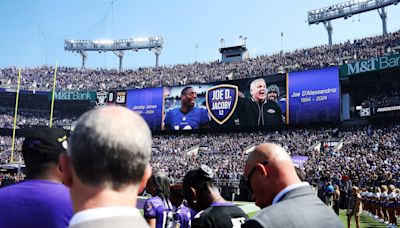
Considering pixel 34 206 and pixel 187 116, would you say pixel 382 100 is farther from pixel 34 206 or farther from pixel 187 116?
pixel 34 206

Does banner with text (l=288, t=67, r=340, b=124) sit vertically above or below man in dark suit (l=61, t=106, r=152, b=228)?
above

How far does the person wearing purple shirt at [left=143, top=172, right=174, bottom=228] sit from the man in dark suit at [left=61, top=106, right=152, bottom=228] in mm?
3290

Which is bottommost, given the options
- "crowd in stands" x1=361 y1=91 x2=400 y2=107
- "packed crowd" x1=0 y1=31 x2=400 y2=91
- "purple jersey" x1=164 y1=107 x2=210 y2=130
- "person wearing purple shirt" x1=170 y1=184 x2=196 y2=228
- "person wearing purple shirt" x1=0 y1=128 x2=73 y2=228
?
"person wearing purple shirt" x1=170 y1=184 x2=196 y2=228

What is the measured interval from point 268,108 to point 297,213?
4057cm

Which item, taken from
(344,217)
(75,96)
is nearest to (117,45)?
(75,96)

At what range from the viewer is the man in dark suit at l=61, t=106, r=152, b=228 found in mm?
1439

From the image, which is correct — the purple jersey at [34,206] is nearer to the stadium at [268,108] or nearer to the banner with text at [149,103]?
the stadium at [268,108]

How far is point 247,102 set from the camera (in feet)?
142

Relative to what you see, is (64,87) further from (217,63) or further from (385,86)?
(385,86)

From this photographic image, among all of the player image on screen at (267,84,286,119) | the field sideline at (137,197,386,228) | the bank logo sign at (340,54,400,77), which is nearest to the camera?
the field sideline at (137,197,386,228)

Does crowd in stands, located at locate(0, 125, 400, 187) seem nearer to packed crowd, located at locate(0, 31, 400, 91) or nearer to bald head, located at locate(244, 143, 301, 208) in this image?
packed crowd, located at locate(0, 31, 400, 91)

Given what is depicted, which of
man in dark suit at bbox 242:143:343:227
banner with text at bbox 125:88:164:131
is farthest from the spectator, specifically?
banner with text at bbox 125:88:164:131

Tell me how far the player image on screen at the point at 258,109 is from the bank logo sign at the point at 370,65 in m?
7.52

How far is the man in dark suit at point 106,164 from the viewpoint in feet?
4.72
